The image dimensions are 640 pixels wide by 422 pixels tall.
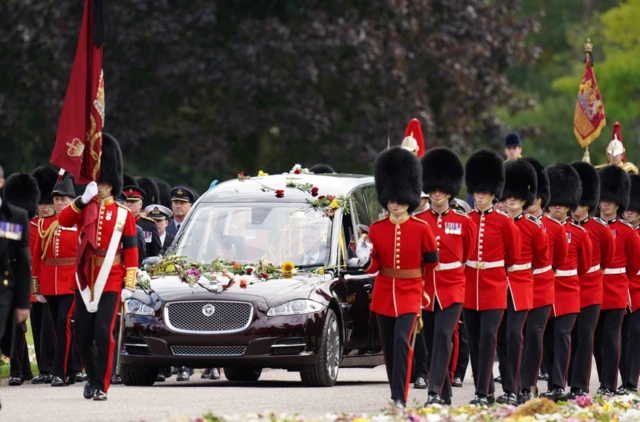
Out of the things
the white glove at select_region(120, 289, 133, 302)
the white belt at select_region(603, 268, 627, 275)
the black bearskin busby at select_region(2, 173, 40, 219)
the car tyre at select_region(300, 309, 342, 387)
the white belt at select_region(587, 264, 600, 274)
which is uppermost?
the black bearskin busby at select_region(2, 173, 40, 219)

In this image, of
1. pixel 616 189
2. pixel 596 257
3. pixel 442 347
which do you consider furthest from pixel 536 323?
pixel 616 189

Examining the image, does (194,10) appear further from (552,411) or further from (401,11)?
(552,411)

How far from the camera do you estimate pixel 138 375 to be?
17.0 m

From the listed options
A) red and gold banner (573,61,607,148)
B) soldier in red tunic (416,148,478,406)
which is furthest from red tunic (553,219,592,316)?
red and gold banner (573,61,607,148)

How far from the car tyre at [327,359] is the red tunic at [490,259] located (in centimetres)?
207

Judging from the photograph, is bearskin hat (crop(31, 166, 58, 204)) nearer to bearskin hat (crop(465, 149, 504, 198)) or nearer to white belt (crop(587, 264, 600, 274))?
bearskin hat (crop(465, 149, 504, 198))

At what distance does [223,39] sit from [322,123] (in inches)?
109

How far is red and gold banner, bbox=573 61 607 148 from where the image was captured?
22734mm

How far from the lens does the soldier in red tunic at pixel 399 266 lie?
13680 mm

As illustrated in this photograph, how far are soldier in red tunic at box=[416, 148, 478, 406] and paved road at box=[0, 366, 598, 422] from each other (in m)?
0.32

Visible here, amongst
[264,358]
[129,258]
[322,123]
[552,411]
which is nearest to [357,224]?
[264,358]

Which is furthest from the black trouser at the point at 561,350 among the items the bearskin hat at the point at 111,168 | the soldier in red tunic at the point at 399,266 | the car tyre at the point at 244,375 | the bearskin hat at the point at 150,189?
the bearskin hat at the point at 150,189

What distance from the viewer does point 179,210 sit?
20.9 m

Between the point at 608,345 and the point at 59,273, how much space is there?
502cm
